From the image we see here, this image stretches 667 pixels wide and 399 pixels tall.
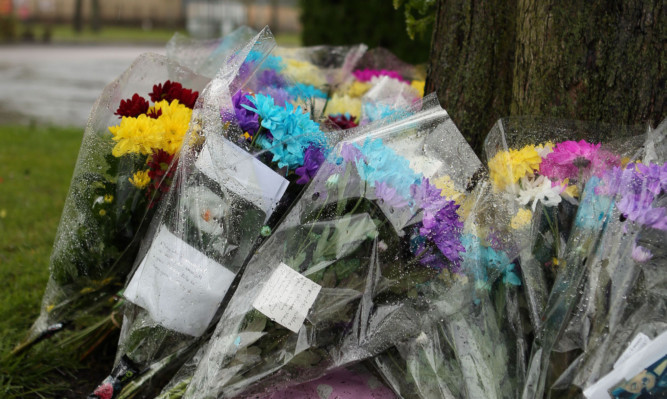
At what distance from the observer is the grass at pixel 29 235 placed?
7.48 ft

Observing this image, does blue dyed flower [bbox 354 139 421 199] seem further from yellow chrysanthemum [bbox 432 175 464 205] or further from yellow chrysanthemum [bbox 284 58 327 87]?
yellow chrysanthemum [bbox 284 58 327 87]

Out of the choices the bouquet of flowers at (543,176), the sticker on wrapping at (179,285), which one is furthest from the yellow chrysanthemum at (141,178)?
the bouquet of flowers at (543,176)

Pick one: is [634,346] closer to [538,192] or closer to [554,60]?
[538,192]

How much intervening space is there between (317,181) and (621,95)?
104 cm

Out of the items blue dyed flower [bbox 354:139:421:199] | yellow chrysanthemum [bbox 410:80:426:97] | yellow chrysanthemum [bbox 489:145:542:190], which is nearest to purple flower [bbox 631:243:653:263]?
yellow chrysanthemum [bbox 489:145:542:190]

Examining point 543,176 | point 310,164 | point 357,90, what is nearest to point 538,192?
point 543,176

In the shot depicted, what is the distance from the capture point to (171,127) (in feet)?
6.53

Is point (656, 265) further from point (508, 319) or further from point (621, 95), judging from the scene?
point (621, 95)

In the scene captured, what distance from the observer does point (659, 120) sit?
2.11m

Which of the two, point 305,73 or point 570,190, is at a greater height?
point 570,190

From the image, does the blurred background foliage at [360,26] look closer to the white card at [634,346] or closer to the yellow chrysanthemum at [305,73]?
the yellow chrysanthemum at [305,73]

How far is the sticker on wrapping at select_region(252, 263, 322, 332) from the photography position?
1646 mm

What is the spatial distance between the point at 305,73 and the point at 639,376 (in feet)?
7.18

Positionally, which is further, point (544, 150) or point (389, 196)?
point (544, 150)
